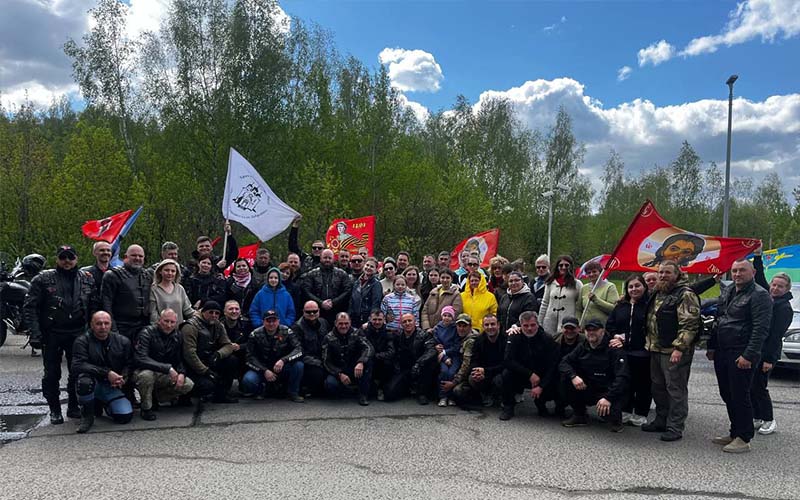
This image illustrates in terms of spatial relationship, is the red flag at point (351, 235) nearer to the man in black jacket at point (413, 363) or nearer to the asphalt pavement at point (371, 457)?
the man in black jacket at point (413, 363)

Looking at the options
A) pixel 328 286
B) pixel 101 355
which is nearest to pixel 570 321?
pixel 328 286

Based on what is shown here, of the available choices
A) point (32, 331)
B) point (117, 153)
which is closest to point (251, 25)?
point (117, 153)

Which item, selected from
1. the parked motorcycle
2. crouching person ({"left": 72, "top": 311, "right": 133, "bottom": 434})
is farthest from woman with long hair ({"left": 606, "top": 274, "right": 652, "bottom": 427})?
the parked motorcycle

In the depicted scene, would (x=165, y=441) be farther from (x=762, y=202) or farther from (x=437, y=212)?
(x=762, y=202)

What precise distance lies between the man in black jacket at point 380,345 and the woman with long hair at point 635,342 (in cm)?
298

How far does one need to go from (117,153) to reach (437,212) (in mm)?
13727

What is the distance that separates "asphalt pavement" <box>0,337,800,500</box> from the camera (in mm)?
4742

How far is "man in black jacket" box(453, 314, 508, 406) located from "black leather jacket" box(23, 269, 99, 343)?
188 inches

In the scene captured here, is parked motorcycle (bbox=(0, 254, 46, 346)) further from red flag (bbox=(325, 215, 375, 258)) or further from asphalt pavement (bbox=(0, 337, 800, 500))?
red flag (bbox=(325, 215, 375, 258))

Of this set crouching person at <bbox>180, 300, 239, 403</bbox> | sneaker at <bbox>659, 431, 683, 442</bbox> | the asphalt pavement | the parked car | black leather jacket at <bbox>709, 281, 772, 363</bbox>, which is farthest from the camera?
the parked car

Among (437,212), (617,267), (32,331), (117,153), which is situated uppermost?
(117,153)

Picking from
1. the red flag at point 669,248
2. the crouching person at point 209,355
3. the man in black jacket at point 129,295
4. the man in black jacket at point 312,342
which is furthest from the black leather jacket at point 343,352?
the red flag at point 669,248

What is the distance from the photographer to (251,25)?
2586 centimetres

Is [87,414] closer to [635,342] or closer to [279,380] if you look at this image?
[279,380]
